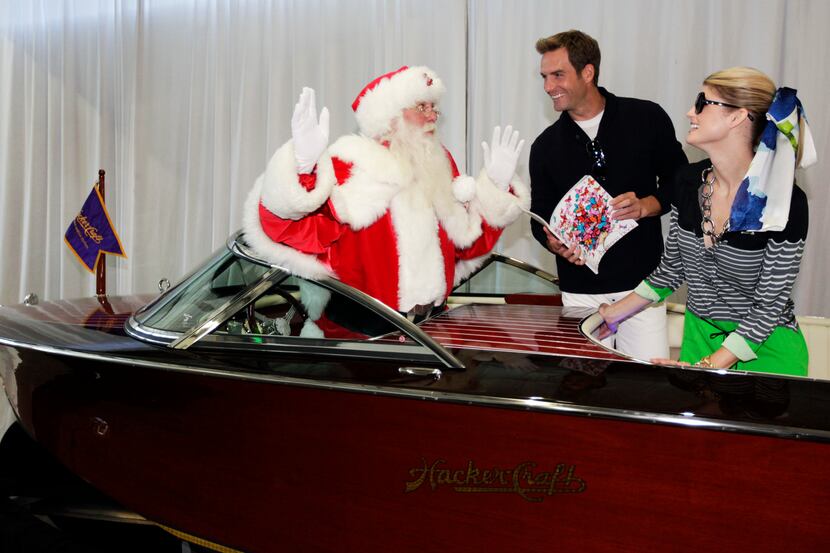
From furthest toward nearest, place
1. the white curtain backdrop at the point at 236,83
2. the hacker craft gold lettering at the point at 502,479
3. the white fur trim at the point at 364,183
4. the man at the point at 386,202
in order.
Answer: the white curtain backdrop at the point at 236,83 < the white fur trim at the point at 364,183 < the man at the point at 386,202 < the hacker craft gold lettering at the point at 502,479

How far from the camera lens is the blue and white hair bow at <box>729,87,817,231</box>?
160 centimetres

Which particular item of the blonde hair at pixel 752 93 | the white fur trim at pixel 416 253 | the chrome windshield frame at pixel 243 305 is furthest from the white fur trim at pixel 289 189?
the blonde hair at pixel 752 93

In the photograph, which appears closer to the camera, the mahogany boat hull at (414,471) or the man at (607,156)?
the mahogany boat hull at (414,471)

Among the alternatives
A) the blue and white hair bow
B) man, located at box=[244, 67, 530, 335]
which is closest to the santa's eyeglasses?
man, located at box=[244, 67, 530, 335]

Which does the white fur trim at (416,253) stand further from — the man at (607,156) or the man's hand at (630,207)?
the man's hand at (630,207)

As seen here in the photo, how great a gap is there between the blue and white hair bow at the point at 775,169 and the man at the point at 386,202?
90cm

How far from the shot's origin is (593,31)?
3645 millimetres

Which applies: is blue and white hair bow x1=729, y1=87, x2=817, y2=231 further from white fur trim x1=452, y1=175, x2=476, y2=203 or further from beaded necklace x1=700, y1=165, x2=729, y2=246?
white fur trim x1=452, y1=175, x2=476, y2=203

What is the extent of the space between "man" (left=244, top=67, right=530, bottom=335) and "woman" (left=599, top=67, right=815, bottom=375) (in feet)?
2.29

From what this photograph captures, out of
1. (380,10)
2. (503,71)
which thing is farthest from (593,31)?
(380,10)

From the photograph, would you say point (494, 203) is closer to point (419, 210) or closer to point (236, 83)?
point (419, 210)

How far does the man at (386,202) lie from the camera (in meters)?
2.01

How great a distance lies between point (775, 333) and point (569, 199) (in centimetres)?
91

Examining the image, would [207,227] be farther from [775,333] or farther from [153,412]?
[775,333]
